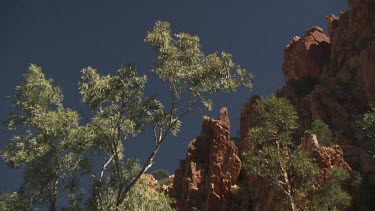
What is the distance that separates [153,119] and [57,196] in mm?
7308

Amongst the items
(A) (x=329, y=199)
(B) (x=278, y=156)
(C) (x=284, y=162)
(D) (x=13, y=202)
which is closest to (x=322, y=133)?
(A) (x=329, y=199)

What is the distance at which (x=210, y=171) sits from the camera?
6438 cm

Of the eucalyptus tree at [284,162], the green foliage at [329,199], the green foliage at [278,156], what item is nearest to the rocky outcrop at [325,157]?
the green foliage at [329,199]

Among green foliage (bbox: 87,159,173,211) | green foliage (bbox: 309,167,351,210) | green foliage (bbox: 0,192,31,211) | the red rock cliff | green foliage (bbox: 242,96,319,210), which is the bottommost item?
green foliage (bbox: 0,192,31,211)

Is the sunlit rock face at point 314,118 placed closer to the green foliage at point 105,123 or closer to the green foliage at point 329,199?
the green foliage at point 329,199

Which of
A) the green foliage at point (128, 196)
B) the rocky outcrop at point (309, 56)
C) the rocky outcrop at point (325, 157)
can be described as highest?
the rocky outcrop at point (309, 56)

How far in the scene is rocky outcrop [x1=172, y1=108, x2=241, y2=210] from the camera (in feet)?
196

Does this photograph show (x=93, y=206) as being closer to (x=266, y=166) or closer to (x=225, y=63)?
(x=225, y=63)

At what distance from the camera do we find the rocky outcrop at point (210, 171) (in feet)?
196

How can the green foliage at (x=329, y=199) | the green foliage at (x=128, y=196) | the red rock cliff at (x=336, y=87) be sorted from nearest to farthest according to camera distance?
the green foliage at (x=128, y=196), the green foliage at (x=329, y=199), the red rock cliff at (x=336, y=87)

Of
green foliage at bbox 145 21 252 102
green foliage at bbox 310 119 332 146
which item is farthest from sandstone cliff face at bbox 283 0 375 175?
green foliage at bbox 145 21 252 102

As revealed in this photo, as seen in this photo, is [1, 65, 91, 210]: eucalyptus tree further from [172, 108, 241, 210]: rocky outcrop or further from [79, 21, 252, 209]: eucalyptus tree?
[172, 108, 241, 210]: rocky outcrop

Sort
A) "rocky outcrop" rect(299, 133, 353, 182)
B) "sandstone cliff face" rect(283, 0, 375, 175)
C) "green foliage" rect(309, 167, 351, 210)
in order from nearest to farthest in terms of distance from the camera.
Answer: "green foliage" rect(309, 167, 351, 210)
"rocky outcrop" rect(299, 133, 353, 182)
"sandstone cliff face" rect(283, 0, 375, 175)

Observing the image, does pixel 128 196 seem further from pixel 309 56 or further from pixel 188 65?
pixel 309 56
